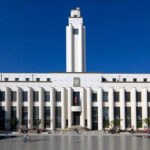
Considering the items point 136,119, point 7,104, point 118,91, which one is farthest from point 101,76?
point 7,104

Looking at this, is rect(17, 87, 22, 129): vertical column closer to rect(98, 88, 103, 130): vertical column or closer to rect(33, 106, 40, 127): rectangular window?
rect(33, 106, 40, 127): rectangular window

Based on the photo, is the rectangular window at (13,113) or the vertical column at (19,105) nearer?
the vertical column at (19,105)

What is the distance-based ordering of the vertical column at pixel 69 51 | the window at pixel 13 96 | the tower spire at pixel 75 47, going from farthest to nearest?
1. the tower spire at pixel 75 47
2. the vertical column at pixel 69 51
3. the window at pixel 13 96

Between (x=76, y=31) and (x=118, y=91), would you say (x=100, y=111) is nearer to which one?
(x=118, y=91)

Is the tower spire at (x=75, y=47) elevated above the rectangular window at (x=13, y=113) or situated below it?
above

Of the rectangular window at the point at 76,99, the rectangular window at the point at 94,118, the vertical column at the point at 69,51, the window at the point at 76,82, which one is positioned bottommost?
the rectangular window at the point at 94,118

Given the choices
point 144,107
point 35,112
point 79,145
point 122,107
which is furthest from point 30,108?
point 79,145

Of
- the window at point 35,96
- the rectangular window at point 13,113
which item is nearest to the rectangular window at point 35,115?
the window at point 35,96

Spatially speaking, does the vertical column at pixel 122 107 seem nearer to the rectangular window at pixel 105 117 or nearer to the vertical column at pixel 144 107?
the rectangular window at pixel 105 117

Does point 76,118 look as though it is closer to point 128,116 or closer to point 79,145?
point 128,116

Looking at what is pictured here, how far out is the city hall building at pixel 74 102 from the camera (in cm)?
5750

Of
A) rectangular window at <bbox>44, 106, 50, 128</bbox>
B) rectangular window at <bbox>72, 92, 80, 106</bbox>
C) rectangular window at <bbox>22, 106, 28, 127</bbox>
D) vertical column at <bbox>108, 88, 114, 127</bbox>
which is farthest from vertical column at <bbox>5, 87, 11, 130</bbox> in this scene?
vertical column at <bbox>108, 88, 114, 127</bbox>

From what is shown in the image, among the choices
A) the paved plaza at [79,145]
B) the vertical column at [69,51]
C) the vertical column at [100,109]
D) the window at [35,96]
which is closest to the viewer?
the paved plaza at [79,145]

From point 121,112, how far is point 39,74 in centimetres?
2479
